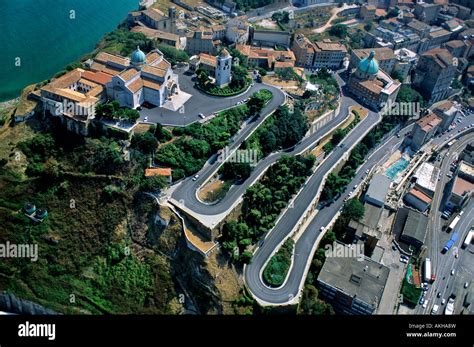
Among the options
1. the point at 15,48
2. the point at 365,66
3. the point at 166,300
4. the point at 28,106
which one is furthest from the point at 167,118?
the point at 15,48

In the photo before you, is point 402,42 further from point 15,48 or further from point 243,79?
point 15,48

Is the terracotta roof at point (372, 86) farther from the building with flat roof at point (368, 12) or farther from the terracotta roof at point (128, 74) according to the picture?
the terracotta roof at point (128, 74)

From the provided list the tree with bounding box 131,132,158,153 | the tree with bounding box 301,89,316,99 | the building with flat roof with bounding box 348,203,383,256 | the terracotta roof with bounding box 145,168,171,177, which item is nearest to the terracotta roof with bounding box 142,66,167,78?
the tree with bounding box 131,132,158,153

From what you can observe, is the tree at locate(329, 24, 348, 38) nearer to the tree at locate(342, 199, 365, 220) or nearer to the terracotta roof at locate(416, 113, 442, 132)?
the terracotta roof at locate(416, 113, 442, 132)

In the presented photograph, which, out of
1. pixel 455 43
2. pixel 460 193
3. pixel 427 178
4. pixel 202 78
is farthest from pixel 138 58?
pixel 455 43

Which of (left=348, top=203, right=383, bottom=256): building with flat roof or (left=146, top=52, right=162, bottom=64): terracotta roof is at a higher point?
(left=146, top=52, right=162, bottom=64): terracotta roof

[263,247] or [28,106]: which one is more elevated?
[28,106]
